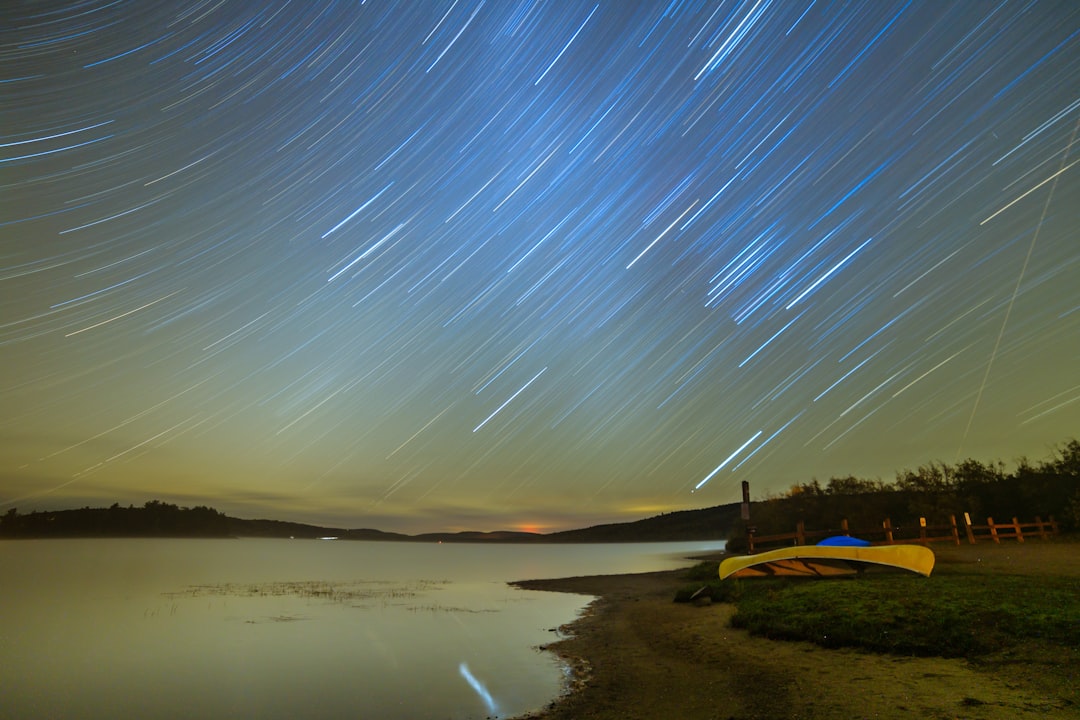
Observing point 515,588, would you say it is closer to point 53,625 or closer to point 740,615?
point 53,625

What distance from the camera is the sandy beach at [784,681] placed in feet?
26.2

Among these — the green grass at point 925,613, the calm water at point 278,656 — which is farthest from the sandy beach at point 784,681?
the calm water at point 278,656

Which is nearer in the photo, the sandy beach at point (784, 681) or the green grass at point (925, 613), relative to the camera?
the sandy beach at point (784, 681)

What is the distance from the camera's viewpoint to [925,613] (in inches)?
475

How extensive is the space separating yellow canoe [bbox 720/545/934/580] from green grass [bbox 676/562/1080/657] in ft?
2.02

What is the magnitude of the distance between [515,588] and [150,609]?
21.2 metres

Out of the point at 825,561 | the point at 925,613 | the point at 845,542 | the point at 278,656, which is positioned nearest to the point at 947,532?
the point at 845,542

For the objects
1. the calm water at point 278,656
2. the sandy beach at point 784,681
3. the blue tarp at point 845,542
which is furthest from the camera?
the blue tarp at point 845,542

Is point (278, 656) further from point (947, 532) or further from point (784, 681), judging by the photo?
point (947, 532)

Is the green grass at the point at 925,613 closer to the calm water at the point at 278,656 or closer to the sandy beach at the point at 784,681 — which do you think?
the sandy beach at the point at 784,681

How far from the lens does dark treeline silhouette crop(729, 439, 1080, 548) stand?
1367 inches

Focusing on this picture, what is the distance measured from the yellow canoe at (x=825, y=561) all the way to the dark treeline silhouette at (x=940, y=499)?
1548 centimetres

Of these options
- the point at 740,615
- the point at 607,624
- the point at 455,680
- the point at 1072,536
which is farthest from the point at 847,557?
the point at 1072,536

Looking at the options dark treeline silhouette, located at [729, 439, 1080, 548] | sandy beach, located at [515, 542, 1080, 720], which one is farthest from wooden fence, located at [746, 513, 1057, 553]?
sandy beach, located at [515, 542, 1080, 720]
